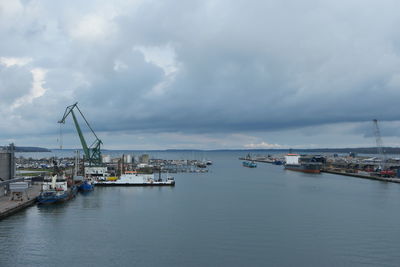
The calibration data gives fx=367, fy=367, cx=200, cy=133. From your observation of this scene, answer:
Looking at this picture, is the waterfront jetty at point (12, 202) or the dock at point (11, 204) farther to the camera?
the waterfront jetty at point (12, 202)

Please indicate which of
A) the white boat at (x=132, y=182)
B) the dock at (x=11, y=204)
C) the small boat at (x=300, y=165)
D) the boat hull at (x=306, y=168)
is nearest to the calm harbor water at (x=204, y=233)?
the dock at (x=11, y=204)

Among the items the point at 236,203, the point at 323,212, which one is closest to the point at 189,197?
the point at 236,203

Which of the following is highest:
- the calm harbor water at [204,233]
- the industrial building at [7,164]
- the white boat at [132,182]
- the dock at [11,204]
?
the industrial building at [7,164]

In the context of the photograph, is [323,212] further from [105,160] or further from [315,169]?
[105,160]

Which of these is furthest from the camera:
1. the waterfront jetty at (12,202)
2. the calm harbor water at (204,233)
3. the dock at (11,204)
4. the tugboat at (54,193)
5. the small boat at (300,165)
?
the small boat at (300,165)

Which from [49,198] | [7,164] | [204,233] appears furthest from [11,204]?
[204,233]

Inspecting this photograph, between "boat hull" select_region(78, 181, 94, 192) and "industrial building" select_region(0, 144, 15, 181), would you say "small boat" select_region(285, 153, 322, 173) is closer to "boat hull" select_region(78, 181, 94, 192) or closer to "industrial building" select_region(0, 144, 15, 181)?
"boat hull" select_region(78, 181, 94, 192)

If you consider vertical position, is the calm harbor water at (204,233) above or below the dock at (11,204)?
below

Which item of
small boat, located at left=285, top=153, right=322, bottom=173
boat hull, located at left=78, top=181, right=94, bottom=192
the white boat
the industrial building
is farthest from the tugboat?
small boat, located at left=285, top=153, right=322, bottom=173

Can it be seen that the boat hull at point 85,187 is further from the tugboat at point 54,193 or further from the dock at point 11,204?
the dock at point 11,204
